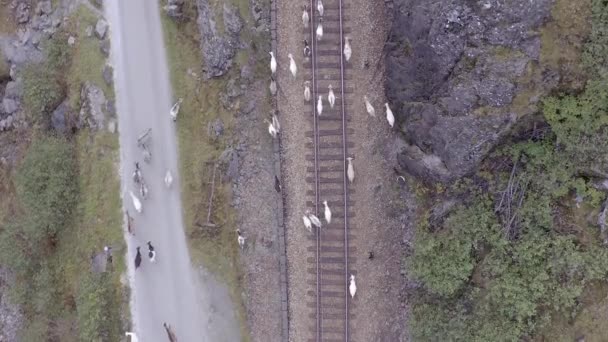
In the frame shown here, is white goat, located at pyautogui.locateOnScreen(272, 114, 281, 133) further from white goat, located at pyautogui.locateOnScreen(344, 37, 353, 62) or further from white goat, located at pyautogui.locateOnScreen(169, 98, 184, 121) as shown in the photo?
white goat, located at pyautogui.locateOnScreen(169, 98, 184, 121)

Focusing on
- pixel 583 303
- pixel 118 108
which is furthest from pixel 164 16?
pixel 583 303

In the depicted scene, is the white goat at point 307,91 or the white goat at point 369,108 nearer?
the white goat at point 369,108

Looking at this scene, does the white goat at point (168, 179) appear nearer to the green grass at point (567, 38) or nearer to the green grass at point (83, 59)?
the green grass at point (83, 59)

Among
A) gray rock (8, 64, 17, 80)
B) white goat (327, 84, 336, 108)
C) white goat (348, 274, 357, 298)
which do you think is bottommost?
white goat (348, 274, 357, 298)

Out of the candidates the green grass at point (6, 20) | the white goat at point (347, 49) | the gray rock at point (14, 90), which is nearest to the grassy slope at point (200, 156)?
the white goat at point (347, 49)

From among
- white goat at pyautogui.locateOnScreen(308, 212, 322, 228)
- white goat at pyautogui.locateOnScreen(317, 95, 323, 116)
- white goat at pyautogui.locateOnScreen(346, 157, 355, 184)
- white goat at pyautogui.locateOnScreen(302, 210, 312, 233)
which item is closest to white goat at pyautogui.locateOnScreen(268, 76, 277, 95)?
white goat at pyautogui.locateOnScreen(317, 95, 323, 116)

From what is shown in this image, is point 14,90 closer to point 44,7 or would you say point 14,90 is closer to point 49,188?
point 44,7

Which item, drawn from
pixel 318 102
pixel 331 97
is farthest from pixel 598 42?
pixel 318 102

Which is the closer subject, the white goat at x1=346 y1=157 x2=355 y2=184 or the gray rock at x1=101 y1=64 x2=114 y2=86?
Answer: the white goat at x1=346 y1=157 x2=355 y2=184
